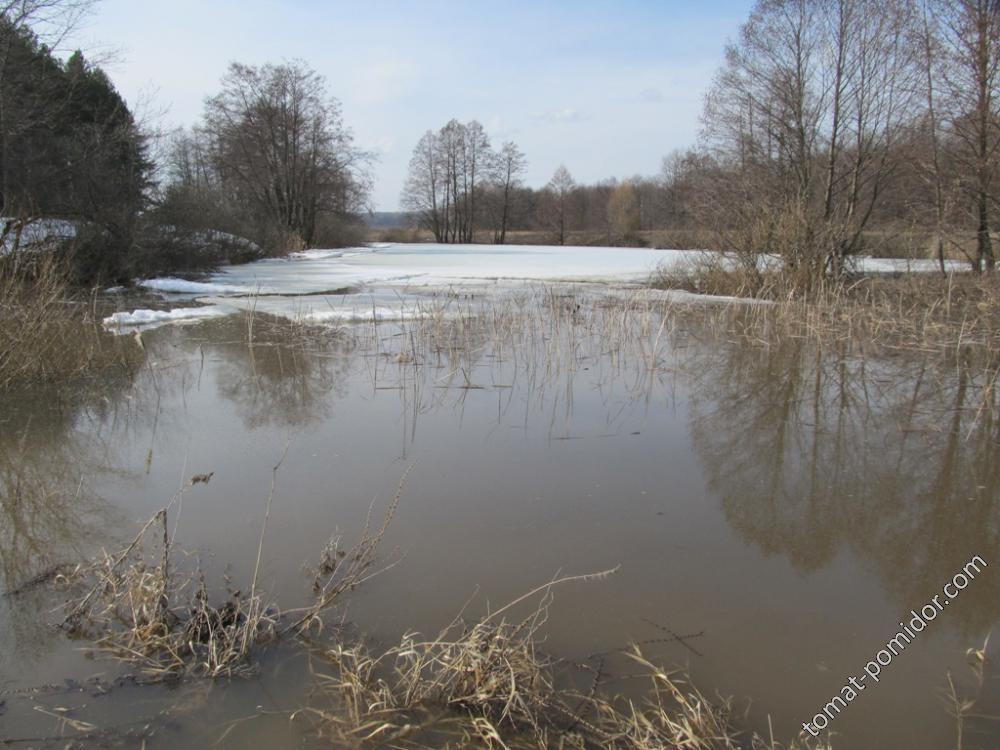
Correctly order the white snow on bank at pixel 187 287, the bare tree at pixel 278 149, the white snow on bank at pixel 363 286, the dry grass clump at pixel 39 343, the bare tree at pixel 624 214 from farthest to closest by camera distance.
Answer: the bare tree at pixel 624 214
the bare tree at pixel 278 149
the white snow on bank at pixel 187 287
the white snow on bank at pixel 363 286
the dry grass clump at pixel 39 343

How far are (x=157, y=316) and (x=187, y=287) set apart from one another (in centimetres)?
428

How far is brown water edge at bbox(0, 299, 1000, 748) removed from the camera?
2008 mm

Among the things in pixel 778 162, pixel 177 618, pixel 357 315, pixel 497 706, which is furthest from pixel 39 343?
pixel 778 162

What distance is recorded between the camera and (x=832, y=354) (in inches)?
257

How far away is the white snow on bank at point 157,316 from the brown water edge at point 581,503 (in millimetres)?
2559

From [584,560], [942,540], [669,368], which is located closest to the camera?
[584,560]

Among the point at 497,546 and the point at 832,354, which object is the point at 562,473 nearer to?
the point at 497,546

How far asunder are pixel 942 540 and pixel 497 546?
189 centimetres

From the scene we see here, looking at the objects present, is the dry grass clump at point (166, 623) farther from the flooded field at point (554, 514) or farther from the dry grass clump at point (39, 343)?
the dry grass clump at point (39, 343)

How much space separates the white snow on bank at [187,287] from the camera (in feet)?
40.5

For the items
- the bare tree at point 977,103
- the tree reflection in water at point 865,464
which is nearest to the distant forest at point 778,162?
the bare tree at point 977,103

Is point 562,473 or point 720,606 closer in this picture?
point 720,606

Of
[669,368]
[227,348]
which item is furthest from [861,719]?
[227,348]

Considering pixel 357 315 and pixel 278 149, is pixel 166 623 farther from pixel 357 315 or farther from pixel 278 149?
pixel 278 149
